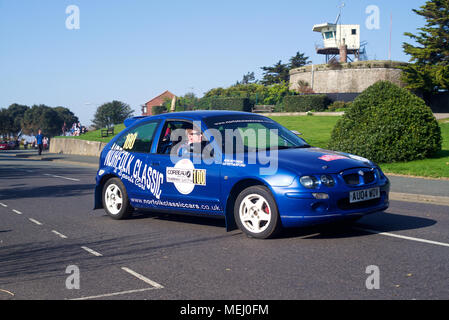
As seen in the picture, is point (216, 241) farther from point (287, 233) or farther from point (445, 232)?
point (445, 232)

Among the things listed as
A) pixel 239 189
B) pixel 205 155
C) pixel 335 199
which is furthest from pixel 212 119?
pixel 335 199

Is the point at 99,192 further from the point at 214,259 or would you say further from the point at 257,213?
the point at 214,259

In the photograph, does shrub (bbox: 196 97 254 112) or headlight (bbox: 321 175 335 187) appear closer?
headlight (bbox: 321 175 335 187)

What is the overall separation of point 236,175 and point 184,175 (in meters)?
1.02

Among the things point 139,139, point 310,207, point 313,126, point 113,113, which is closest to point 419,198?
point 310,207

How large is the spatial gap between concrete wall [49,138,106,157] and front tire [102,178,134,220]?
94.8ft

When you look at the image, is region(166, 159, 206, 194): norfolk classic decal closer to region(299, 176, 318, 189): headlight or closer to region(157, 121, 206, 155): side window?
region(157, 121, 206, 155): side window

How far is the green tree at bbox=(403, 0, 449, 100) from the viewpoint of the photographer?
158 ft

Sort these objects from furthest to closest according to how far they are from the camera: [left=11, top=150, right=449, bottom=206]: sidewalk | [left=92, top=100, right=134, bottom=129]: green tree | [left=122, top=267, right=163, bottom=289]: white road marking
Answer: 1. [left=92, top=100, right=134, bottom=129]: green tree
2. [left=11, top=150, right=449, bottom=206]: sidewalk
3. [left=122, top=267, right=163, bottom=289]: white road marking

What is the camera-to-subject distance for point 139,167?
8008 millimetres

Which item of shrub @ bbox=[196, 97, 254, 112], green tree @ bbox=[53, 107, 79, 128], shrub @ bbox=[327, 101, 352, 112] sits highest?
green tree @ bbox=[53, 107, 79, 128]

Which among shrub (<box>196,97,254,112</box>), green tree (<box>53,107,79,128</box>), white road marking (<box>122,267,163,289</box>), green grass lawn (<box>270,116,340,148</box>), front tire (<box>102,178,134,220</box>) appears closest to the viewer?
white road marking (<box>122,267,163,289</box>)

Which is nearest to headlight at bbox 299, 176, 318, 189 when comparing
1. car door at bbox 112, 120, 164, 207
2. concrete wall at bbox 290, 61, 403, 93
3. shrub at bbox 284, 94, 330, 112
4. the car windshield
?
the car windshield

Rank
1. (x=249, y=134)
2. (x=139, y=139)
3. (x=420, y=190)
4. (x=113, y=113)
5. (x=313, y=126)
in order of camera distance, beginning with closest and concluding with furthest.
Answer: (x=249, y=134)
(x=139, y=139)
(x=420, y=190)
(x=313, y=126)
(x=113, y=113)
